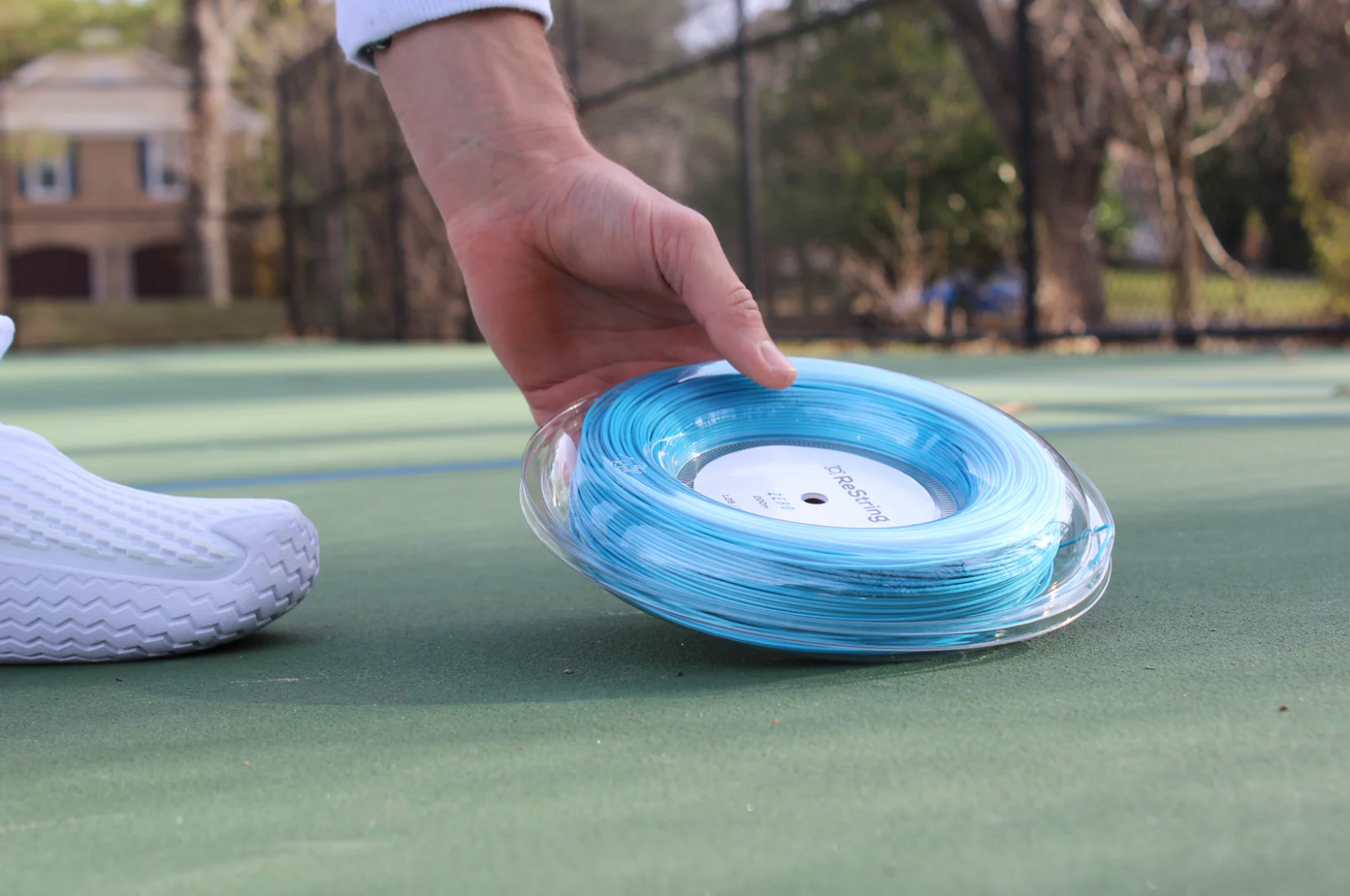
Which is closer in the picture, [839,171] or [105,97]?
[839,171]

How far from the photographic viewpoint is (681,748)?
1042mm

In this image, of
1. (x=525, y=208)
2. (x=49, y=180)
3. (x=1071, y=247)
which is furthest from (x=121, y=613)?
(x=49, y=180)

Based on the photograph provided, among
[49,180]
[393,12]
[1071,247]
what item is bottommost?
[1071,247]

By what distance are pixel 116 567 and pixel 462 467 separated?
1949 mm

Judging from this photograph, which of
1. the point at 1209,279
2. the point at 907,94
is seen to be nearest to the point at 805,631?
the point at 1209,279

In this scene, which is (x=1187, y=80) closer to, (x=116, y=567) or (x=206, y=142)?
(x=116, y=567)

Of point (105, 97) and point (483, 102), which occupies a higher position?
point (105, 97)

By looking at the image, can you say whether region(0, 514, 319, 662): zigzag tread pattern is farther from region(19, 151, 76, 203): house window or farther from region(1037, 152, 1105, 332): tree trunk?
region(19, 151, 76, 203): house window

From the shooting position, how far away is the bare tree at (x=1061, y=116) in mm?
9031

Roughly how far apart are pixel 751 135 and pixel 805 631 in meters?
9.30

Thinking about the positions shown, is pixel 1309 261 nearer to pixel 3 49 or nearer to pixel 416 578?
pixel 416 578

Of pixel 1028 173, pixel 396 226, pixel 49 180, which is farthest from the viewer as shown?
pixel 49 180

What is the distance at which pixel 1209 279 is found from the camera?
875 centimetres

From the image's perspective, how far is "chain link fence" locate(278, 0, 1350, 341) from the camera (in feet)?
30.6
